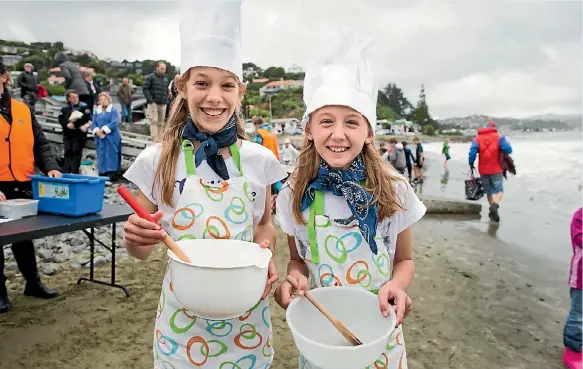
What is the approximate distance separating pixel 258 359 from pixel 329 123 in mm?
901

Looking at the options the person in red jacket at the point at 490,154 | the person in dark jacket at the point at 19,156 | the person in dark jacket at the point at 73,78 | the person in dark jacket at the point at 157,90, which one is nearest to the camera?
the person in dark jacket at the point at 19,156

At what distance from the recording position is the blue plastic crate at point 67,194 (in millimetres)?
3670

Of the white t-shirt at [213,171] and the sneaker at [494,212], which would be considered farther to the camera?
the sneaker at [494,212]

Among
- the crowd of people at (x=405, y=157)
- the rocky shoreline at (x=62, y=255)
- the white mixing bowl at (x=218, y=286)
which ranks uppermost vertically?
the white mixing bowl at (x=218, y=286)

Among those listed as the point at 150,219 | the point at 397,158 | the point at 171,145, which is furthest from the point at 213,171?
the point at 397,158

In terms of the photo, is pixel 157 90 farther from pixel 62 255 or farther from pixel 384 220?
pixel 384 220

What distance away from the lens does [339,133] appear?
5.44ft

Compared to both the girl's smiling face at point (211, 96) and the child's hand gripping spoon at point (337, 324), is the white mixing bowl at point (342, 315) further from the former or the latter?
the girl's smiling face at point (211, 96)

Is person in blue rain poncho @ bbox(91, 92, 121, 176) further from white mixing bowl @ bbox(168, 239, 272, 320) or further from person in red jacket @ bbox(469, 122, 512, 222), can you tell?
white mixing bowl @ bbox(168, 239, 272, 320)

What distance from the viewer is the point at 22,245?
422 centimetres

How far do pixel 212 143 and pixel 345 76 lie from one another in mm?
541

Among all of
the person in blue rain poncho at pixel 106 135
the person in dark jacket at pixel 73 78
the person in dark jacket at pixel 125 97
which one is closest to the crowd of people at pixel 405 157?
the person in blue rain poncho at pixel 106 135

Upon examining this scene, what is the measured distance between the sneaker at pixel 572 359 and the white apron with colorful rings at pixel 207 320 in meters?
2.87

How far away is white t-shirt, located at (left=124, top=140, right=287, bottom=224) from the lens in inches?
68.6
